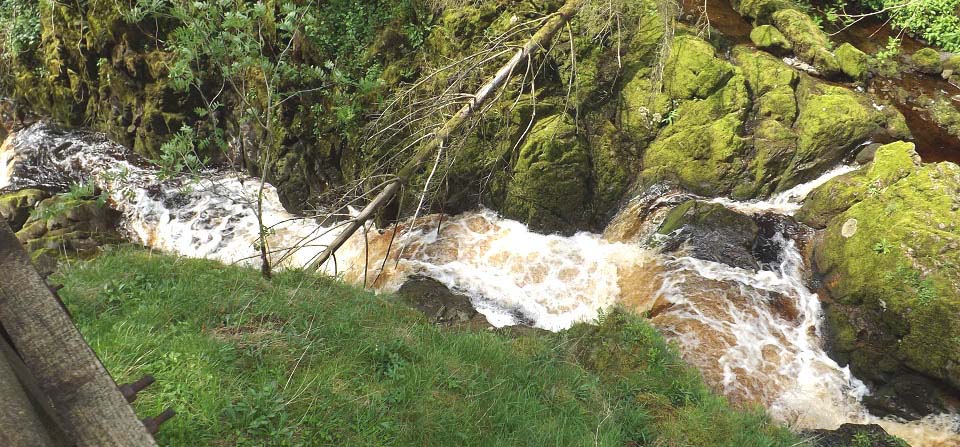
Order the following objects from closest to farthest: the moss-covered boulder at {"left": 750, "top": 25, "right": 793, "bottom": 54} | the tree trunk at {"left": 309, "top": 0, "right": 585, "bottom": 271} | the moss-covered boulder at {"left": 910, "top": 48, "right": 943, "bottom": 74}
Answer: the tree trunk at {"left": 309, "top": 0, "right": 585, "bottom": 271}
the moss-covered boulder at {"left": 750, "top": 25, "right": 793, "bottom": 54}
the moss-covered boulder at {"left": 910, "top": 48, "right": 943, "bottom": 74}

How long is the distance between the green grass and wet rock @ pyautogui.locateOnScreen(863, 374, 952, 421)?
1835 millimetres

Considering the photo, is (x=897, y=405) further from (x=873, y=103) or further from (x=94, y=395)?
(x=94, y=395)

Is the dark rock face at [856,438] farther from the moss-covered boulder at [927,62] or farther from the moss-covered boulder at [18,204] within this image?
the moss-covered boulder at [18,204]

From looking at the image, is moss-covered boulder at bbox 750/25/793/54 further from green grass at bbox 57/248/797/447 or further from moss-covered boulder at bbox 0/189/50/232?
moss-covered boulder at bbox 0/189/50/232

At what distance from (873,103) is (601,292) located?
215 inches

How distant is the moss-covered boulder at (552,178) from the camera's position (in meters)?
7.49

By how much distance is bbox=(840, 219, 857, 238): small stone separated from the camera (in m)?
6.57

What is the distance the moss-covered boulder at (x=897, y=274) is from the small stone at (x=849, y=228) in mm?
11

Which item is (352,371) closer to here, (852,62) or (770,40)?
(770,40)

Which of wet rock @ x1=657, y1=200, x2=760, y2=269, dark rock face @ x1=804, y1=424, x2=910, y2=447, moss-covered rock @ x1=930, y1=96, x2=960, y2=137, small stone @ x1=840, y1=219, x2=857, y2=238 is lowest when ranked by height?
dark rock face @ x1=804, y1=424, x2=910, y2=447

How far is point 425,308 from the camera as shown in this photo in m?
6.34

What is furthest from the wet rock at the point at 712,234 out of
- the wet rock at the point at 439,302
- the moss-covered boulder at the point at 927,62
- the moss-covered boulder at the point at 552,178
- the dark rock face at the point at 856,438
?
the moss-covered boulder at the point at 927,62

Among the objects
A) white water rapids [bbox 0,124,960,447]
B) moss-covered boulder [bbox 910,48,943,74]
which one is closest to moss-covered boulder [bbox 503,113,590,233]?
white water rapids [bbox 0,124,960,447]

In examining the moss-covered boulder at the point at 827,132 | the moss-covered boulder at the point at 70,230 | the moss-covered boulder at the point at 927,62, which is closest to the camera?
the moss-covered boulder at the point at 70,230
